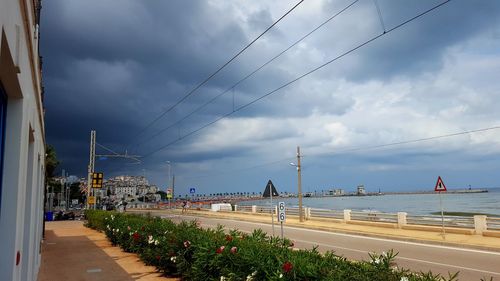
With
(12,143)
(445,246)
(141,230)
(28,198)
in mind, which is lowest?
(445,246)

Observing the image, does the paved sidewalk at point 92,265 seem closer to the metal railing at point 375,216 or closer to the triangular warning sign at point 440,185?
the triangular warning sign at point 440,185

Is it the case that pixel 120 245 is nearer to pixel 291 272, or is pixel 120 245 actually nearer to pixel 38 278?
pixel 38 278

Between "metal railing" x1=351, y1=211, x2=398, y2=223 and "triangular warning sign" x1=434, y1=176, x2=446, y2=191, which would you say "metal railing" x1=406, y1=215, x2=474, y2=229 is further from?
"triangular warning sign" x1=434, y1=176, x2=446, y2=191

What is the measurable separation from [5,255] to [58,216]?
50.9 metres

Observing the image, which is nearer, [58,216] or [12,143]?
[12,143]

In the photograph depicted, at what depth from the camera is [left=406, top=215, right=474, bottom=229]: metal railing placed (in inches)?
870

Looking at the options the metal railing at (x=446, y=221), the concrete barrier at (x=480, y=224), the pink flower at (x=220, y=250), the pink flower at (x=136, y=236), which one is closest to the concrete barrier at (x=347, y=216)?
the metal railing at (x=446, y=221)

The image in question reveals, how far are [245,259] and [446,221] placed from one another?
65.8 feet

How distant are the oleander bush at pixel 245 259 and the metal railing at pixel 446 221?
53.7 ft

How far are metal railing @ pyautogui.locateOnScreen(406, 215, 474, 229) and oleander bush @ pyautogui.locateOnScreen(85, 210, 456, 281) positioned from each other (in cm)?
1638

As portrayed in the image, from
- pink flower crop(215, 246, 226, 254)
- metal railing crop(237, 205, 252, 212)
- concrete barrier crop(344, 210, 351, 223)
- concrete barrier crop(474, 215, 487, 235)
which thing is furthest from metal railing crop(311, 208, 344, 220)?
pink flower crop(215, 246, 226, 254)

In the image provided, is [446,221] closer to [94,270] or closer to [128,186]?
[94,270]

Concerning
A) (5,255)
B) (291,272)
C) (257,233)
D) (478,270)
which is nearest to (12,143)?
(5,255)

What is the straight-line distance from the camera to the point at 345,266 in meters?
5.72
